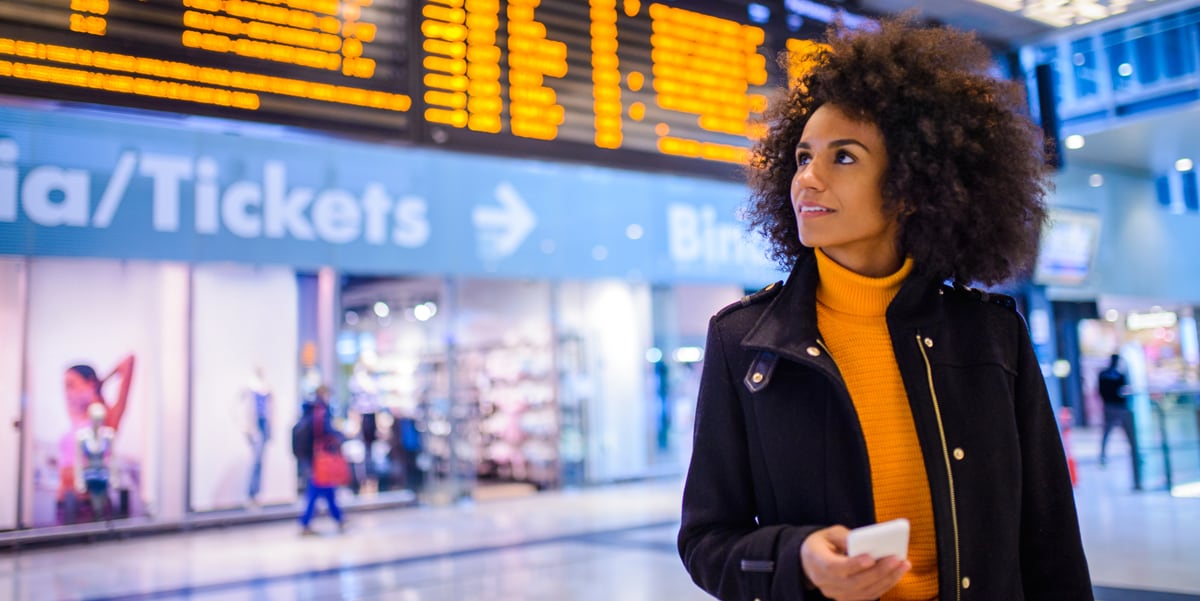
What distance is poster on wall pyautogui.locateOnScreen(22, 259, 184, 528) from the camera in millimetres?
9555

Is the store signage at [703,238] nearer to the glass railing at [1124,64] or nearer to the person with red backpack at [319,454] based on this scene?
the person with red backpack at [319,454]

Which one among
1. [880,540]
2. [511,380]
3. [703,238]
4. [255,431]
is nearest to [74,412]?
[255,431]

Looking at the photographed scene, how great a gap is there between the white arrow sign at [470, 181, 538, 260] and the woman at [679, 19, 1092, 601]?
10183 mm

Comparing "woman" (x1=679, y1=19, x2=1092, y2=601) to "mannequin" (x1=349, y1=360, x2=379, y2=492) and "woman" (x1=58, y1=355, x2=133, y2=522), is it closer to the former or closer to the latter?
"woman" (x1=58, y1=355, x2=133, y2=522)

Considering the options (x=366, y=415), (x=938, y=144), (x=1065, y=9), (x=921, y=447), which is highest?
(x=1065, y=9)

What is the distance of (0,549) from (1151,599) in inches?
381

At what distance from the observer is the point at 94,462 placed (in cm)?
975

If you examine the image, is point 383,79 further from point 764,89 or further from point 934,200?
point 934,200

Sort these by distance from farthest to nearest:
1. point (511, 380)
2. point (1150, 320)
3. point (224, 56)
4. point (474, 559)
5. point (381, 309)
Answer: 1. point (511, 380)
2. point (381, 309)
3. point (1150, 320)
4. point (474, 559)
5. point (224, 56)

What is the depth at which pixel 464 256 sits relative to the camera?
11.5 m

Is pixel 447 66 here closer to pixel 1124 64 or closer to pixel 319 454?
pixel 1124 64

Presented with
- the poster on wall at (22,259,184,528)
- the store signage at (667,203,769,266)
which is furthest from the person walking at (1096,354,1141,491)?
the poster on wall at (22,259,184,528)

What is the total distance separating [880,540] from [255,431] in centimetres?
1046

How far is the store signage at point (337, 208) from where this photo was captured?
29.6 feet
